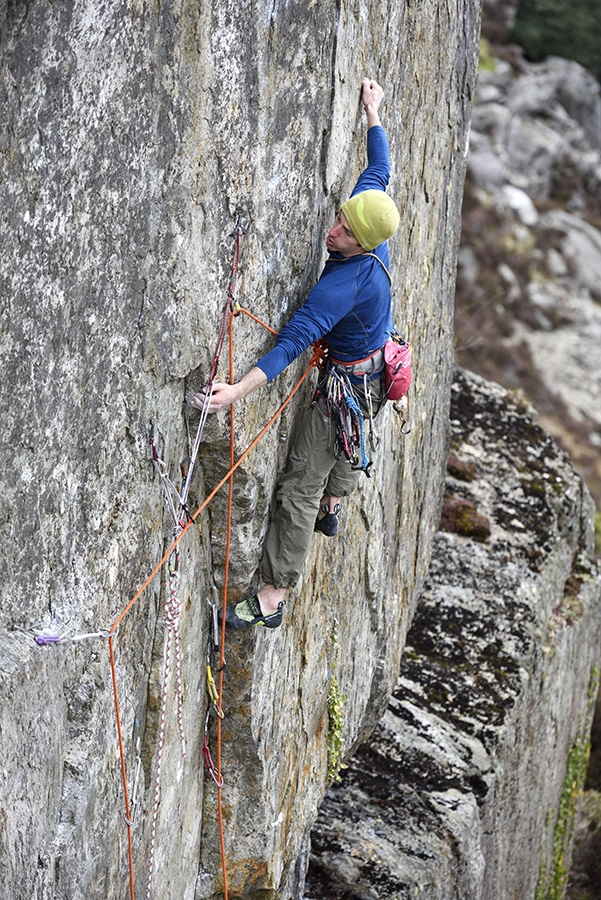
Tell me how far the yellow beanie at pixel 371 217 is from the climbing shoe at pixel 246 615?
212 cm

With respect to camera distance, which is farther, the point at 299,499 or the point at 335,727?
the point at 335,727

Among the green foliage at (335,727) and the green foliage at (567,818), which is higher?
the green foliage at (335,727)

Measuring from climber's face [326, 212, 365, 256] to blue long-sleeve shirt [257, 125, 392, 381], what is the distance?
0.06 metres

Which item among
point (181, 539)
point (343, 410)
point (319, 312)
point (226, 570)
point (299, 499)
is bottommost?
point (226, 570)

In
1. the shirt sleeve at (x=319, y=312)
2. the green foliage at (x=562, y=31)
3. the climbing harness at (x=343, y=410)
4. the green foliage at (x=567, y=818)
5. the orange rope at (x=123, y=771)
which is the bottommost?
the green foliage at (x=567, y=818)

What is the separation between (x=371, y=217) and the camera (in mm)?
4980

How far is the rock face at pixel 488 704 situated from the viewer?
314 inches

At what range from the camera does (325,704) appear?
23.4 feet

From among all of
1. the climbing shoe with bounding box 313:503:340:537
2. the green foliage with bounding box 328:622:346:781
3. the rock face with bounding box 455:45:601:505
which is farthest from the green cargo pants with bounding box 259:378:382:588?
the rock face with bounding box 455:45:601:505

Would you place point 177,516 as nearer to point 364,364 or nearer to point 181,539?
point 181,539

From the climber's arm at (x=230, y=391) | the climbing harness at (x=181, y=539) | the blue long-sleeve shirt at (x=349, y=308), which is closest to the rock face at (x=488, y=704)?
the climbing harness at (x=181, y=539)

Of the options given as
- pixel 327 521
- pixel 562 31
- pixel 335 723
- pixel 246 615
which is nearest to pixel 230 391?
pixel 246 615

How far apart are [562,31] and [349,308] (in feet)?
143

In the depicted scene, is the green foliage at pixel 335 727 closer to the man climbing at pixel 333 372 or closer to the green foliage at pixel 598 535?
the man climbing at pixel 333 372
